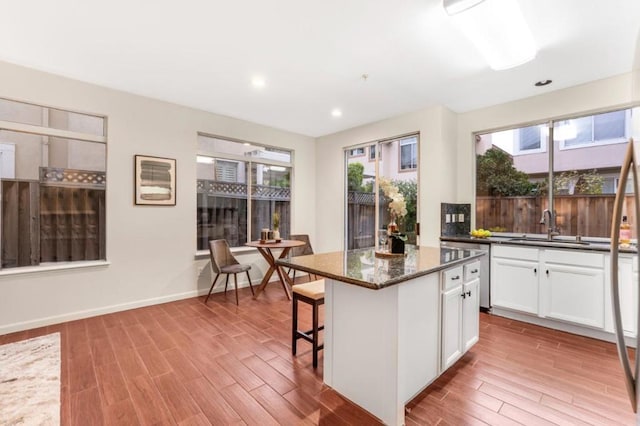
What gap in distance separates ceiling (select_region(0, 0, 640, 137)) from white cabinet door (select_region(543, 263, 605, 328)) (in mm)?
2048

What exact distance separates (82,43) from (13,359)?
2.77 meters

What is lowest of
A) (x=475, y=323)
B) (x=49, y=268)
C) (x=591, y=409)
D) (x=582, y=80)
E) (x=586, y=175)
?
(x=591, y=409)

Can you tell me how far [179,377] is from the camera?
2.20 metres

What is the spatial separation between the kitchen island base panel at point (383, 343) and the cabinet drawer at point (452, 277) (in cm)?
10

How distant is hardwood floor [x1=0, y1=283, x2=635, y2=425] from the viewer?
180 centimetres

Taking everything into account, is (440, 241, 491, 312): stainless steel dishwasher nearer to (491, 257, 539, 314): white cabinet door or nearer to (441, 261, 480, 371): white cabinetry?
(491, 257, 539, 314): white cabinet door

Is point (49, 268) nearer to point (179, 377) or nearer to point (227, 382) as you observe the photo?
point (179, 377)

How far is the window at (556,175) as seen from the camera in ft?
10.6

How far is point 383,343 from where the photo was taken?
170cm

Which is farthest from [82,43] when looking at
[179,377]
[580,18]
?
[580,18]

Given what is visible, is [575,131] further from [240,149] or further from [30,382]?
[30,382]

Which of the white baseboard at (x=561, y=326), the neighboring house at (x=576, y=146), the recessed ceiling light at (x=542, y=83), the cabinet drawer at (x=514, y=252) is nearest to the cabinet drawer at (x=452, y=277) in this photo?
the cabinet drawer at (x=514, y=252)

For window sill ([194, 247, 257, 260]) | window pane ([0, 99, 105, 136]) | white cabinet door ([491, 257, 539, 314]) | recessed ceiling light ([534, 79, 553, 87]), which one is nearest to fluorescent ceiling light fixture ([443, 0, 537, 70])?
recessed ceiling light ([534, 79, 553, 87])

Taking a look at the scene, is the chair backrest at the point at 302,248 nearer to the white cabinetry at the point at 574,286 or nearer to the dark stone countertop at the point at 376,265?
the dark stone countertop at the point at 376,265
